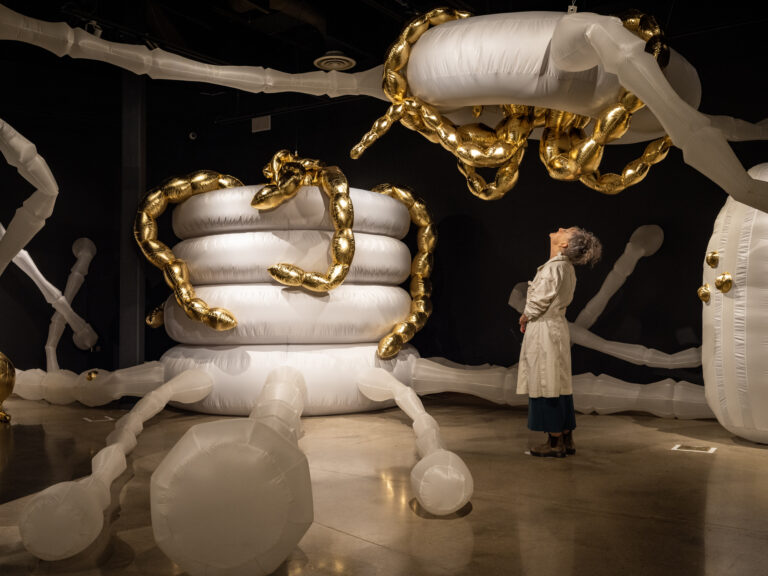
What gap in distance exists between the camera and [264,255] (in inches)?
167

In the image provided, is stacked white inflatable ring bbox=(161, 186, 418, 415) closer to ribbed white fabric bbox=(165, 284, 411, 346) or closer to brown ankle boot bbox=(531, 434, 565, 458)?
ribbed white fabric bbox=(165, 284, 411, 346)

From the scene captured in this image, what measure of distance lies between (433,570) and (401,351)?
2.86 m

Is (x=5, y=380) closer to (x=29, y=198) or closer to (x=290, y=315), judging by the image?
(x=290, y=315)

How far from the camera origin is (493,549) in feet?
6.22

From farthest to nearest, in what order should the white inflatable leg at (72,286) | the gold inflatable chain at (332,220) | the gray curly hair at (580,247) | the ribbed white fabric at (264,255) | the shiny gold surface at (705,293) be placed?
1. the white inflatable leg at (72,286)
2. the ribbed white fabric at (264,255)
3. the gold inflatable chain at (332,220)
4. the shiny gold surface at (705,293)
5. the gray curly hair at (580,247)

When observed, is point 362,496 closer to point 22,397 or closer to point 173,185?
point 173,185

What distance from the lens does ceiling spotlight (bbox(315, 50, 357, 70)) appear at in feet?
16.2

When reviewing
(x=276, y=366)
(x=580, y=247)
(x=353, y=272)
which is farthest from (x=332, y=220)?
(x=580, y=247)

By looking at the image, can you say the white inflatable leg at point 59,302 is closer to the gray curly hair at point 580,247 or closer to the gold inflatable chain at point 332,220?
the gold inflatable chain at point 332,220

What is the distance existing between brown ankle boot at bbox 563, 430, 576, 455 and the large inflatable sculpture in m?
0.66

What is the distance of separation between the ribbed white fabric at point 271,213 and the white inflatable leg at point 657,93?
8.16 feet

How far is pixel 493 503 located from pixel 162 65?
6.35 ft

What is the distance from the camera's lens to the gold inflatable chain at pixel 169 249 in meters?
4.15

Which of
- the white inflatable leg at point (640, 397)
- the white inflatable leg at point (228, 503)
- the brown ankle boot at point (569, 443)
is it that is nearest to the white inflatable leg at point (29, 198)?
the white inflatable leg at point (228, 503)
